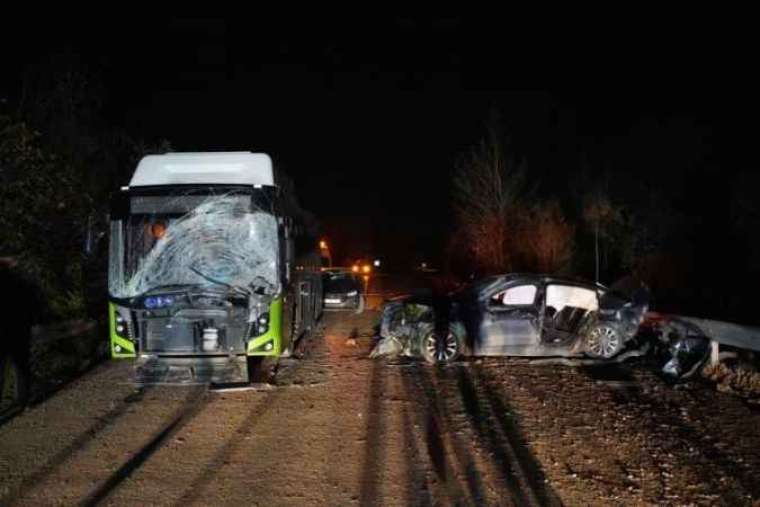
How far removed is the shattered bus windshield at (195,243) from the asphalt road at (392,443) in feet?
5.18

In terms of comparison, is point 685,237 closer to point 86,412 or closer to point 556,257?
point 556,257

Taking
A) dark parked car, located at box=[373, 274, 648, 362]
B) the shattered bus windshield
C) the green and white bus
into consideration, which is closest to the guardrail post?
dark parked car, located at box=[373, 274, 648, 362]

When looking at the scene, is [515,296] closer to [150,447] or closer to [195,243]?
[195,243]

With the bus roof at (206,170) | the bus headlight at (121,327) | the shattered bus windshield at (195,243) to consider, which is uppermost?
the bus roof at (206,170)

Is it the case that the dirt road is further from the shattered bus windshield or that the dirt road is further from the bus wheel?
the shattered bus windshield

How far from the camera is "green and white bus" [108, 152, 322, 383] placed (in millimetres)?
9852

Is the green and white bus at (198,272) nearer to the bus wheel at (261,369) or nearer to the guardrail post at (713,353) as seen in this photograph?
the bus wheel at (261,369)

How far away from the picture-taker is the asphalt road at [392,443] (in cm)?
589

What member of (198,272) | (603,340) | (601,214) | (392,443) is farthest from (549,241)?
(392,443)

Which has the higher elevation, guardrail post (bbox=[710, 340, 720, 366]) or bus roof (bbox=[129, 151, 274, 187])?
bus roof (bbox=[129, 151, 274, 187])

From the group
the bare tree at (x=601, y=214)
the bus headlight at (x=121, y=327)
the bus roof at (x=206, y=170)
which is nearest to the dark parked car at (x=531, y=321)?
the bus roof at (x=206, y=170)

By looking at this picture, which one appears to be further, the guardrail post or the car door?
the car door

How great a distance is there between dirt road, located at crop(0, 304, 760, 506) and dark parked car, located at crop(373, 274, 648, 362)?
93 cm

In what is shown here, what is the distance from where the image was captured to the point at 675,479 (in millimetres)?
6164
